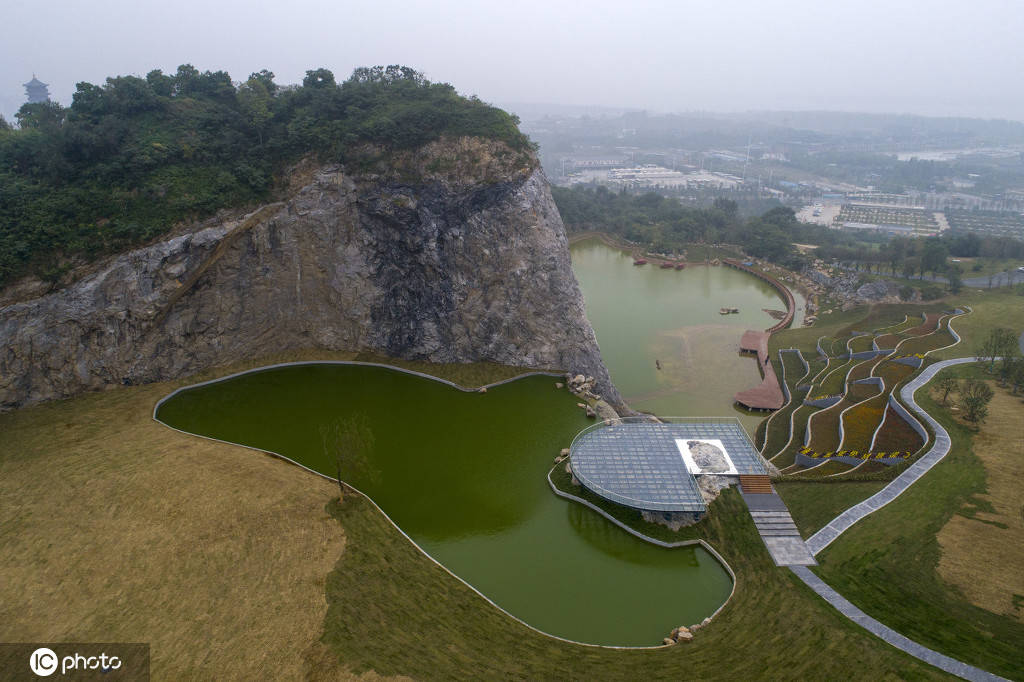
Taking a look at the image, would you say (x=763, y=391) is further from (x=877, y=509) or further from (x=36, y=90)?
(x=36, y=90)

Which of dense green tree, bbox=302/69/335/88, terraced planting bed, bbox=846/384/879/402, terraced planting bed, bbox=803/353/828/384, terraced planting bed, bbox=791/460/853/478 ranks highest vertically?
dense green tree, bbox=302/69/335/88

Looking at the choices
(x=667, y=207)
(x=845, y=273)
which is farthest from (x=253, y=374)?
(x=667, y=207)

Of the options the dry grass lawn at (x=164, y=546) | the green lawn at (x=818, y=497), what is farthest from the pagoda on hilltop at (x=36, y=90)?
the green lawn at (x=818, y=497)

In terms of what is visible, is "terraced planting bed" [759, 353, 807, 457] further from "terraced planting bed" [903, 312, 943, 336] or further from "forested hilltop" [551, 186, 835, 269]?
"forested hilltop" [551, 186, 835, 269]

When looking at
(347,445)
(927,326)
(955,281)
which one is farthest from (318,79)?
(955,281)

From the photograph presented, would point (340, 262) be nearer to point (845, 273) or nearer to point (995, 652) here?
point (995, 652)

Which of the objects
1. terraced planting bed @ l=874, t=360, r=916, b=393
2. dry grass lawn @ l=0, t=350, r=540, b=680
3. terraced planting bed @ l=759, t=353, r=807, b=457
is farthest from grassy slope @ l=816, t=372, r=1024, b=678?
dry grass lawn @ l=0, t=350, r=540, b=680

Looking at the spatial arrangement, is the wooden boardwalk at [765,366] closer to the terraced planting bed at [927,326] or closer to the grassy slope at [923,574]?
the terraced planting bed at [927,326]
